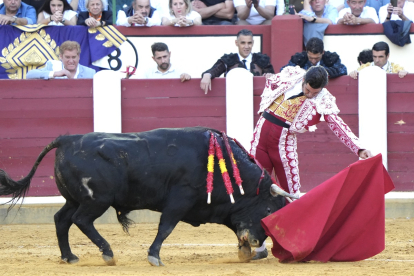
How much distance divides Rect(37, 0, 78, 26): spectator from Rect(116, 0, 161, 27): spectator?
0.52 meters

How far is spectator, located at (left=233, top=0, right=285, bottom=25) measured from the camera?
8.32 m

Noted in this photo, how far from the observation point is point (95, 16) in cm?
820

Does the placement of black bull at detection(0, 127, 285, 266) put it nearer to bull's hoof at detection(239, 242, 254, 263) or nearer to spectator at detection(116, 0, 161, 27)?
bull's hoof at detection(239, 242, 254, 263)

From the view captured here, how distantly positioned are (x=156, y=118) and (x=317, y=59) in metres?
1.84

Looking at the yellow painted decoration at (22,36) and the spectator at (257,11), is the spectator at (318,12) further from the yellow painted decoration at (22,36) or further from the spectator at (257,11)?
the yellow painted decoration at (22,36)

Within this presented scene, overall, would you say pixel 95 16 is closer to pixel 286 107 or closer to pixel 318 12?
pixel 318 12

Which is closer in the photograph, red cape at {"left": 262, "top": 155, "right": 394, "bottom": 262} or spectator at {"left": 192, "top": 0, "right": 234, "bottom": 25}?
red cape at {"left": 262, "top": 155, "right": 394, "bottom": 262}

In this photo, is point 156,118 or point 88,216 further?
point 156,118

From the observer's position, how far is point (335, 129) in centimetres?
491

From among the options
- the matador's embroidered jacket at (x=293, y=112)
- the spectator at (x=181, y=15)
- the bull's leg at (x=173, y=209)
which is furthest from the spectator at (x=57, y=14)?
the bull's leg at (x=173, y=209)

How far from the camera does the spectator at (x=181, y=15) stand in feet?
26.7

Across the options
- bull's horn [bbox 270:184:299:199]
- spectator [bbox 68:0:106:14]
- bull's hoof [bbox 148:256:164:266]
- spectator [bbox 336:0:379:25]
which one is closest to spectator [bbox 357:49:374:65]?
spectator [bbox 336:0:379:25]

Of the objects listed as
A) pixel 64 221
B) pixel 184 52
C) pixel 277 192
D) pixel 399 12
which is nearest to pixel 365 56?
pixel 399 12

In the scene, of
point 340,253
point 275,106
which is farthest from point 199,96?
point 340,253
